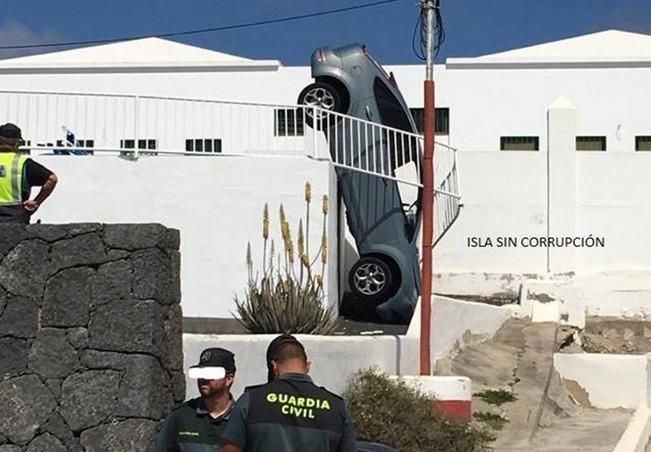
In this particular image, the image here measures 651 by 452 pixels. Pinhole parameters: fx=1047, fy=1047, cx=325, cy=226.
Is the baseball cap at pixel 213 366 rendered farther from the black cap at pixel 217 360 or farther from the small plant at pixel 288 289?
the small plant at pixel 288 289

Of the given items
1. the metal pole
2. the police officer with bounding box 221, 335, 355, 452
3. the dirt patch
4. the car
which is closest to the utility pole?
the metal pole

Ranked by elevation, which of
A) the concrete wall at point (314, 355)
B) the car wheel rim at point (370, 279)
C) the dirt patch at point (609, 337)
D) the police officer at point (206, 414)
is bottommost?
the dirt patch at point (609, 337)

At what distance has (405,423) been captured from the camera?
9438mm

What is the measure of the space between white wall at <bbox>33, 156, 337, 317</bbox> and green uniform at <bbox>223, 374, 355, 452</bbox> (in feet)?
28.1

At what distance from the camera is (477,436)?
31.5 ft

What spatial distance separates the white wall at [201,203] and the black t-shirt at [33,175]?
189 inches

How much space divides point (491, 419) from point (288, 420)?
7173 mm

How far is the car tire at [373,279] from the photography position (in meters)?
14.4

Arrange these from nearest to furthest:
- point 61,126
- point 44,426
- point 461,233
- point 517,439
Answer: point 44,426
point 517,439
point 61,126
point 461,233

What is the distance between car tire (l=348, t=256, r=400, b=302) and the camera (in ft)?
47.3

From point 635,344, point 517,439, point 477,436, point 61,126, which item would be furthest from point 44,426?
point 635,344

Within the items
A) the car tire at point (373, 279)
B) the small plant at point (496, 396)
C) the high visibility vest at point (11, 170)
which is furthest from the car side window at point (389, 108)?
the high visibility vest at point (11, 170)

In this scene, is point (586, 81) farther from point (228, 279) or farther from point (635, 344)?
point (228, 279)

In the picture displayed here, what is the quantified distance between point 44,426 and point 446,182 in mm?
9751
